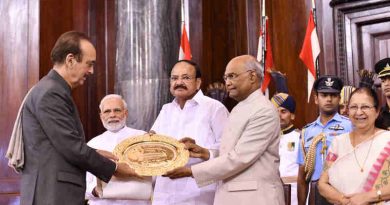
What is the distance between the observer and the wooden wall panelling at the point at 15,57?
609cm

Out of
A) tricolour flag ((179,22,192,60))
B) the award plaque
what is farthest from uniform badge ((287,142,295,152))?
the award plaque

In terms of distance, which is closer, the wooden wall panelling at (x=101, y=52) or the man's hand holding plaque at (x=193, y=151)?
the man's hand holding plaque at (x=193, y=151)

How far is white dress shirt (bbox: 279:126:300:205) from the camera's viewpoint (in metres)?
4.73

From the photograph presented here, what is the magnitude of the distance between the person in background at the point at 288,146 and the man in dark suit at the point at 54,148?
201 centimetres

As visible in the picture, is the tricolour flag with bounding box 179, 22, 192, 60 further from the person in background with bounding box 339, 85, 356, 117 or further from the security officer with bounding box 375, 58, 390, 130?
the security officer with bounding box 375, 58, 390, 130

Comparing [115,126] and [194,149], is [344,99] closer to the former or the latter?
[194,149]

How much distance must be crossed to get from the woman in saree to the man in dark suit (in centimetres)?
127

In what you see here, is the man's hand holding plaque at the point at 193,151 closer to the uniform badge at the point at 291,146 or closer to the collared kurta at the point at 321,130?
the collared kurta at the point at 321,130

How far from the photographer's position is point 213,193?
383 centimetres

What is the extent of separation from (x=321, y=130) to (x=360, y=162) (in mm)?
894

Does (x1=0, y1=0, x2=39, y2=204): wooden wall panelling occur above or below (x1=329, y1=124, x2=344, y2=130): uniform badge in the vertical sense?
above

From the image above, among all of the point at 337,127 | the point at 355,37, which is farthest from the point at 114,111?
the point at 355,37

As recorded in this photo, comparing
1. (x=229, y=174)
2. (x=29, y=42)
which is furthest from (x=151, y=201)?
(x=29, y=42)

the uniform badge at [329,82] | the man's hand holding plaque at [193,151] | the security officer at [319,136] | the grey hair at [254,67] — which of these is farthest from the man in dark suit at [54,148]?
the uniform badge at [329,82]
